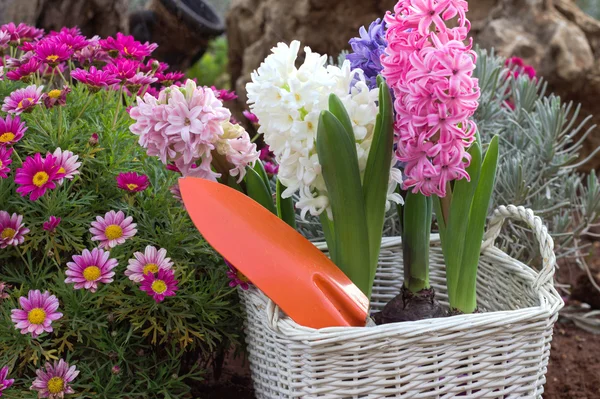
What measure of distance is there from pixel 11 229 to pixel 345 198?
23.2 inches

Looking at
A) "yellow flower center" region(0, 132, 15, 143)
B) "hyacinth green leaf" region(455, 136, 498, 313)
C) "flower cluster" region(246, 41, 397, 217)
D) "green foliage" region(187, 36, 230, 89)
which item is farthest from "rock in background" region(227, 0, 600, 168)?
"yellow flower center" region(0, 132, 15, 143)

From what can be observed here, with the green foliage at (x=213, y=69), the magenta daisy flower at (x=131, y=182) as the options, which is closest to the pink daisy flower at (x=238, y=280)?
the magenta daisy flower at (x=131, y=182)

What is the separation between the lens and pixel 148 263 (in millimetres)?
Answer: 1200

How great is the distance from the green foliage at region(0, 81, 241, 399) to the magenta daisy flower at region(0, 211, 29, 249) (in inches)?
1.0

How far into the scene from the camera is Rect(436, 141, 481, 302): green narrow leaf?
1153 millimetres

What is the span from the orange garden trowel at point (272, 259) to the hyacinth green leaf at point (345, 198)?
0.05 meters

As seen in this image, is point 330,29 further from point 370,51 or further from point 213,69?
point 213,69

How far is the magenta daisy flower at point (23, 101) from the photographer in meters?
1.25

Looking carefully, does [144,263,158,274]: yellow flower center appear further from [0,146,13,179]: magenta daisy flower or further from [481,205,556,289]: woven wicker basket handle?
[481,205,556,289]: woven wicker basket handle

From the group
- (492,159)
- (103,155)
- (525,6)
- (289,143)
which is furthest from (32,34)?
(525,6)

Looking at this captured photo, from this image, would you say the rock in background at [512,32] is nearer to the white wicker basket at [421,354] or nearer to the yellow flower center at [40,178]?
the white wicker basket at [421,354]

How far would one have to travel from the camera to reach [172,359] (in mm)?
1254

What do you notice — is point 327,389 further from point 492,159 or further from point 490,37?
point 490,37

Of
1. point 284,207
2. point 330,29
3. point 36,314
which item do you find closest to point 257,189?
point 284,207
